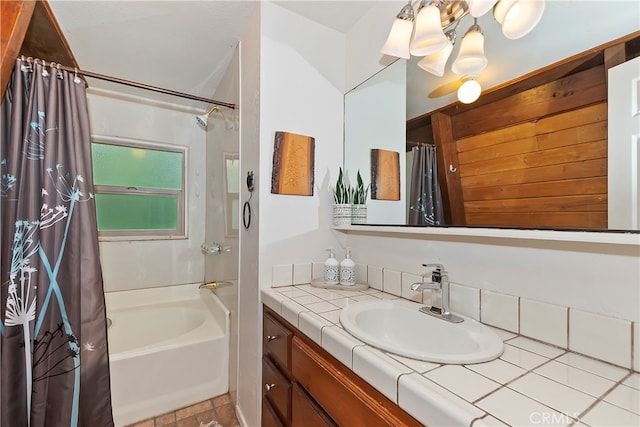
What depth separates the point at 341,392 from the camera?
75 centimetres

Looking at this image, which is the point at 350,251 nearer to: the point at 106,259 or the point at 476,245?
the point at 476,245

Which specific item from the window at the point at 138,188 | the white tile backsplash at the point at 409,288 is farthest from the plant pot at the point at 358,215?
the window at the point at 138,188

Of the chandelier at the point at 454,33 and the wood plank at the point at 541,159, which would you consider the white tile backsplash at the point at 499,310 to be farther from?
the chandelier at the point at 454,33

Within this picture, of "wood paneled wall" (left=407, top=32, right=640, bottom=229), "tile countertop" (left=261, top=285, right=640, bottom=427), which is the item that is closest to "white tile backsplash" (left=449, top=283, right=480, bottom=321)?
"tile countertop" (left=261, top=285, right=640, bottom=427)

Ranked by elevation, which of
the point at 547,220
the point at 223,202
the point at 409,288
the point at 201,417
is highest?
the point at 223,202

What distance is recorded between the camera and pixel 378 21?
4.57 feet

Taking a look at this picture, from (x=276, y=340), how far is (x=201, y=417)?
3.36ft

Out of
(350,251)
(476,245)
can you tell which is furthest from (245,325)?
(476,245)

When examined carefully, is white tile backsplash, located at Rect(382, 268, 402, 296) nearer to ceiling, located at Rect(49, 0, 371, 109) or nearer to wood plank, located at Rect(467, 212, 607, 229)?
wood plank, located at Rect(467, 212, 607, 229)

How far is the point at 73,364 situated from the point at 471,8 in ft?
Answer: 7.23

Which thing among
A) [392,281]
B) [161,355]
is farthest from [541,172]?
[161,355]

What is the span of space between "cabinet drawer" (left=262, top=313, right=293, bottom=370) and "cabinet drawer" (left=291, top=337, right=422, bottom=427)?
56mm

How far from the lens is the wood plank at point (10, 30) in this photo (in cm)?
101

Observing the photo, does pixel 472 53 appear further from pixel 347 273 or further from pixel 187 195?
pixel 187 195
